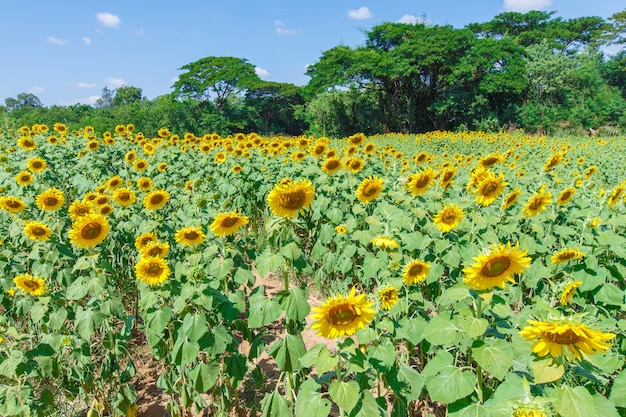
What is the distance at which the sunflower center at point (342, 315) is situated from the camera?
1.42 meters

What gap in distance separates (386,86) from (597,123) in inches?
496

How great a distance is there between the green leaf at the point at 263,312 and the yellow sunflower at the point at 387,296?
1.67 feet

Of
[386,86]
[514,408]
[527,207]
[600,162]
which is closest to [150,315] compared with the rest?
[514,408]

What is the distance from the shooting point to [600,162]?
809 cm

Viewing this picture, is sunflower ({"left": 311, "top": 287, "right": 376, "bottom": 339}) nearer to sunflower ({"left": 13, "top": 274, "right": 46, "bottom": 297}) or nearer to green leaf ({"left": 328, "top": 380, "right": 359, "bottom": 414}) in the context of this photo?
green leaf ({"left": 328, "top": 380, "right": 359, "bottom": 414})

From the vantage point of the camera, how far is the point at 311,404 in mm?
1562

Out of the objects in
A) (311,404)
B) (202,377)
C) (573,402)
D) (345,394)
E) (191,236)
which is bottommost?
(202,377)

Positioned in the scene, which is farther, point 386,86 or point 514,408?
point 386,86

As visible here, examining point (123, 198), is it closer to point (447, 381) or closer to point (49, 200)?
point (49, 200)

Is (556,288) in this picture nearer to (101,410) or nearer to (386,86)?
(101,410)

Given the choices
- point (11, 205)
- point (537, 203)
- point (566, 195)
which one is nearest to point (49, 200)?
point (11, 205)

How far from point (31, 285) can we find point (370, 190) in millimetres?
2465

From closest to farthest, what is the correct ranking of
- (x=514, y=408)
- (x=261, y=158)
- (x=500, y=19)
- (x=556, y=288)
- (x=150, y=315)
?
(x=514, y=408) < (x=556, y=288) < (x=150, y=315) < (x=261, y=158) < (x=500, y=19)

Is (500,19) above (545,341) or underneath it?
above
